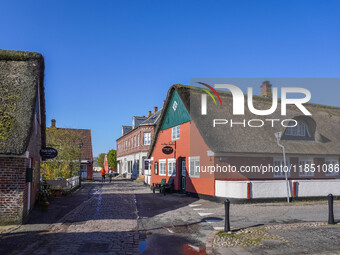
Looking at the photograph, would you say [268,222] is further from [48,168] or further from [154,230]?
[48,168]

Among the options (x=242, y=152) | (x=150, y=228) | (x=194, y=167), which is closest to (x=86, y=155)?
(x=194, y=167)

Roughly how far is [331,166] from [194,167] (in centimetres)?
885

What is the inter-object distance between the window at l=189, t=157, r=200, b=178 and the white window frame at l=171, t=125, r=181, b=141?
2493 mm

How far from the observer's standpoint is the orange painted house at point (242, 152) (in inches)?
625

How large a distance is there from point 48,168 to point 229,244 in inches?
680

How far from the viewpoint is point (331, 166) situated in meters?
19.5

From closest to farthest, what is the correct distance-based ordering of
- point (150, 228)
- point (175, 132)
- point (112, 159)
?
point (150, 228)
point (175, 132)
point (112, 159)

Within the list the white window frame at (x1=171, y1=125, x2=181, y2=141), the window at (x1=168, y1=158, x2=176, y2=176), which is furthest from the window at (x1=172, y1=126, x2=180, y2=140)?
the window at (x1=168, y1=158, x2=176, y2=176)

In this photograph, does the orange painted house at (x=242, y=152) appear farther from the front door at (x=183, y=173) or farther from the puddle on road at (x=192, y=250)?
the puddle on road at (x=192, y=250)

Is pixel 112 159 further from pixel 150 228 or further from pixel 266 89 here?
pixel 150 228

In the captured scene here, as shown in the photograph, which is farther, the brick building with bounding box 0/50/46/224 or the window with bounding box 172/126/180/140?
the window with bounding box 172/126/180/140

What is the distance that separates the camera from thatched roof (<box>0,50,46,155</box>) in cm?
939

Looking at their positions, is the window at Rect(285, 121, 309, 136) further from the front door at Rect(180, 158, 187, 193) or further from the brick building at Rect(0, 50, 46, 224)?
the brick building at Rect(0, 50, 46, 224)

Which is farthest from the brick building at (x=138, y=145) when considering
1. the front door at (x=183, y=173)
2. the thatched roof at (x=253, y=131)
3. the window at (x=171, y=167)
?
the thatched roof at (x=253, y=131)
